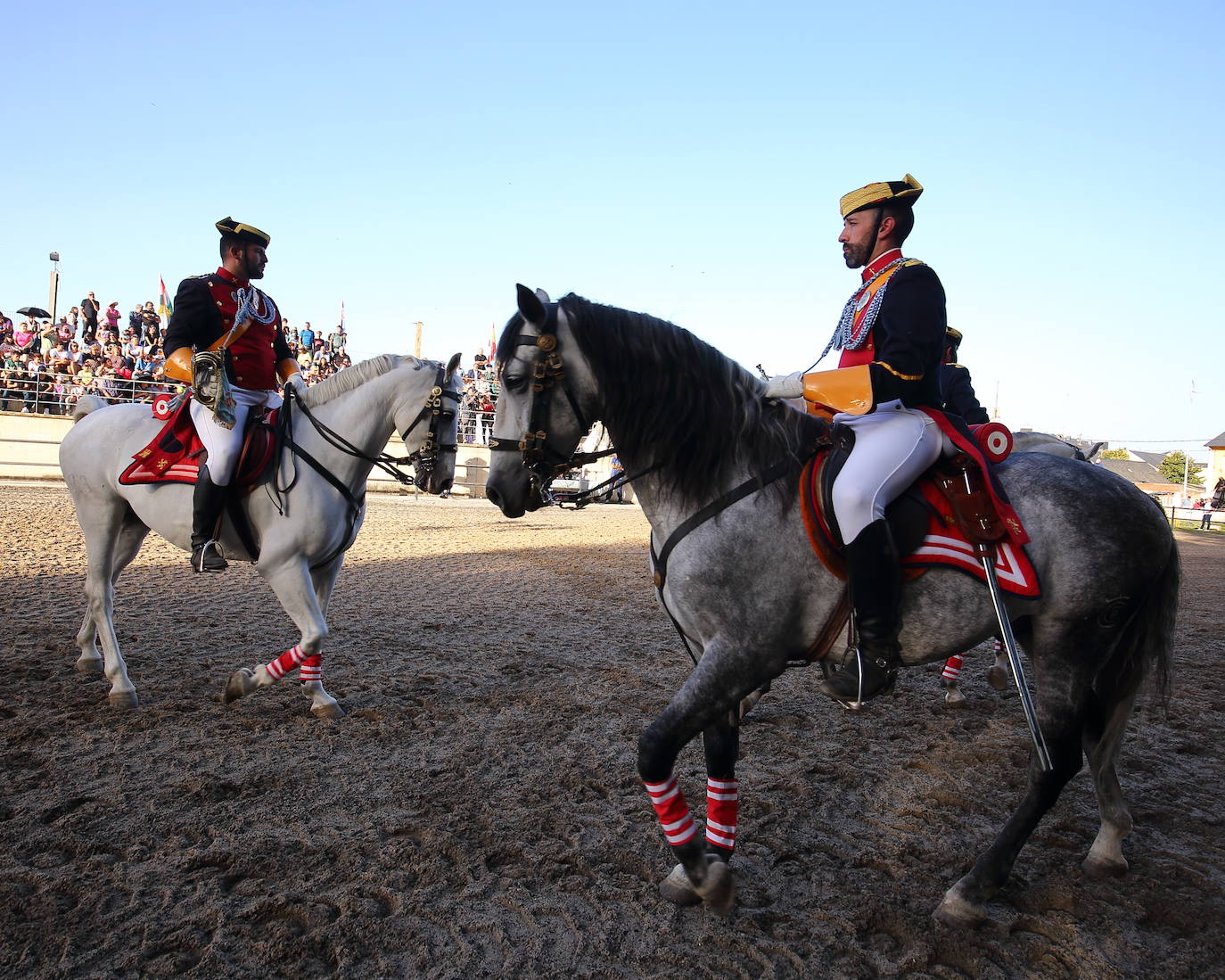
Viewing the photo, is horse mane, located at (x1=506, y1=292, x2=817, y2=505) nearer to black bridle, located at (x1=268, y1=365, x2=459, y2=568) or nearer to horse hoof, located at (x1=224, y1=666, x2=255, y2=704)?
black bridle, located at (x1=268, y1=365, x2=459, y2=568)

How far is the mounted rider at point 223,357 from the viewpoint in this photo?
539 cm

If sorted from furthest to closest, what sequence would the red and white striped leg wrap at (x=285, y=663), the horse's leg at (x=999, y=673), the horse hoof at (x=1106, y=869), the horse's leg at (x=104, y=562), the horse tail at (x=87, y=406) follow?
the horse's leg at (x=999, y=673) < the horse tail at (x=87, y=406) < the horse's leg at (x=104, y=562) < the red and white striped leg wrap at (x=285, y=663) < the horse hoof at (x=1106, y=869)

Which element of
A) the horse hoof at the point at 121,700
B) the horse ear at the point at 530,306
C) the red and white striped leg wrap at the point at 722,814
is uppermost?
the horse ear at the point at 530,306

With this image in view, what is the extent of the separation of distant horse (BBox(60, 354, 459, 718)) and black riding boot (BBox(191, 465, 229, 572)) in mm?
142

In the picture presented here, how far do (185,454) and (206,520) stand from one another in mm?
557

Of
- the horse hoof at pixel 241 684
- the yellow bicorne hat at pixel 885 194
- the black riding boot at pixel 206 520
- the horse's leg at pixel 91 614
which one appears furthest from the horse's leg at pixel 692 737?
the horse's leg at pixel 91 614

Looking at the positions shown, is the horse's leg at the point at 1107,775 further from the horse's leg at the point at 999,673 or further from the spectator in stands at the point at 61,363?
the spectator in stands at the point at 61,363

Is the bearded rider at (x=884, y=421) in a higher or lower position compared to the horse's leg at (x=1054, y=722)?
higher

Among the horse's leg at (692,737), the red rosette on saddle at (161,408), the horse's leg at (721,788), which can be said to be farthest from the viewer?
the red rosette on saddle at (161,408)

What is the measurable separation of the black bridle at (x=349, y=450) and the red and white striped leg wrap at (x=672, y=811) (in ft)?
10.6

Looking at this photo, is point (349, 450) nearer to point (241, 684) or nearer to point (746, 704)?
point (241, 684)

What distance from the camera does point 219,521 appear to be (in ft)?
18.2

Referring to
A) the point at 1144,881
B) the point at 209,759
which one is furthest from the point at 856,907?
the point at 209,759

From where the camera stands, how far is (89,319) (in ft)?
81.6
